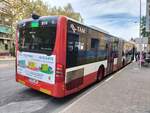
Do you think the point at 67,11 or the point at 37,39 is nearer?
the point at 37,39

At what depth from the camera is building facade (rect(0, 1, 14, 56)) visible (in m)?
38.1

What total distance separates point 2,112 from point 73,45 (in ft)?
10.1

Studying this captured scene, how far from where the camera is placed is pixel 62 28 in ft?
22.9

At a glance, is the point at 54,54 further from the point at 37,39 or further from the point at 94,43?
the point at 94,43

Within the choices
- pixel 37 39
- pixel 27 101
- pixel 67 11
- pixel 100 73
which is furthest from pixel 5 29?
pixel 27 101

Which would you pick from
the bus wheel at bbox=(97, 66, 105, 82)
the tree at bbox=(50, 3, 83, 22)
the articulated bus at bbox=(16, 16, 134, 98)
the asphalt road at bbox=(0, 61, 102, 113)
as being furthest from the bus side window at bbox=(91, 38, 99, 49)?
the tree at bbox=(50, 3, 83, 22)

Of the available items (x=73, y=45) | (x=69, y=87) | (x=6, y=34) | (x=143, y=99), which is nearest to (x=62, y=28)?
(x=73, y=45)

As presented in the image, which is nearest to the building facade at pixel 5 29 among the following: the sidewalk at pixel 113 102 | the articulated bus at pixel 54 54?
the articulated bus at pixel 54 54

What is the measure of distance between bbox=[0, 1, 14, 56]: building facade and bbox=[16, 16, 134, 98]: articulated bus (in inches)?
1251

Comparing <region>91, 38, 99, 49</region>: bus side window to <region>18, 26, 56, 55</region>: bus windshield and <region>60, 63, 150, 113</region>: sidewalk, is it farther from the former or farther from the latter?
<region>18, 26, 56, 55</region>: bus windshield

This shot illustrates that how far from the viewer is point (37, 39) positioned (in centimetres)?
768

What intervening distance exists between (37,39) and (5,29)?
128 ft

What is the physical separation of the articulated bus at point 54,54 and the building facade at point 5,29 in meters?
31.8

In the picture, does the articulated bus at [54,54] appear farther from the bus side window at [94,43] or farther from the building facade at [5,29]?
the building facade at [5,29]
